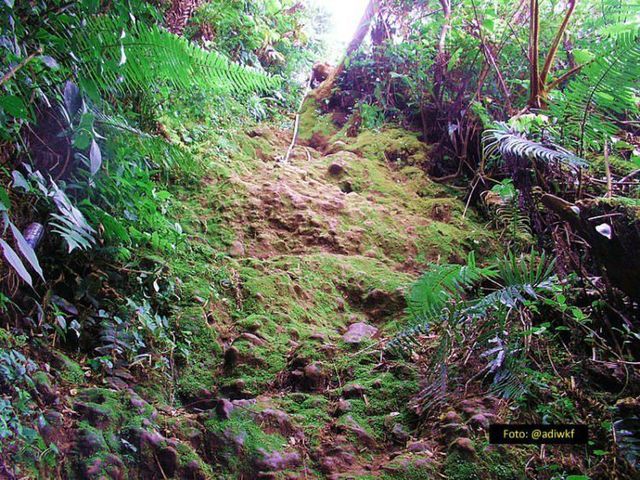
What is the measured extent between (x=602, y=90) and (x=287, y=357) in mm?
2039

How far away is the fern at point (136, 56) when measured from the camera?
7.06ft

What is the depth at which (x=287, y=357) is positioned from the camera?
2.48 metres

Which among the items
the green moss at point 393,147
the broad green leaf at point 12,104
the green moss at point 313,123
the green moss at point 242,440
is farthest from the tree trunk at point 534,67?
the broad green leaf at point 12,104

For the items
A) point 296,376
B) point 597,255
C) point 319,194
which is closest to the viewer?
point 597,255

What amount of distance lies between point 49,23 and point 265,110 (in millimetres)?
3650

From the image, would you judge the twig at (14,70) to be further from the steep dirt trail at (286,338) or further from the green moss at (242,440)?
the green moss at (242,440)

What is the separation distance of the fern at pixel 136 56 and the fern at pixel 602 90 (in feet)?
5.85

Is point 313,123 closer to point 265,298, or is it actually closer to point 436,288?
point 265,298

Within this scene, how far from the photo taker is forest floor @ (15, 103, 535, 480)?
70.7 inches

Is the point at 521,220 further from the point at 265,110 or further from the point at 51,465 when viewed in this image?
the point at 265,110

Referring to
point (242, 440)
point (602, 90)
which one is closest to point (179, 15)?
point (602, 90)

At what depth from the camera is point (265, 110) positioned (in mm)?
5734

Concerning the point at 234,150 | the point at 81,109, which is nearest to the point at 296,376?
the point at 81,109

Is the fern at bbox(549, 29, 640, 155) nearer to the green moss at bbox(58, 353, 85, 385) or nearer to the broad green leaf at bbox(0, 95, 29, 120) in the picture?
the broad green leaf at bbox(0, 95, 29, 120)
